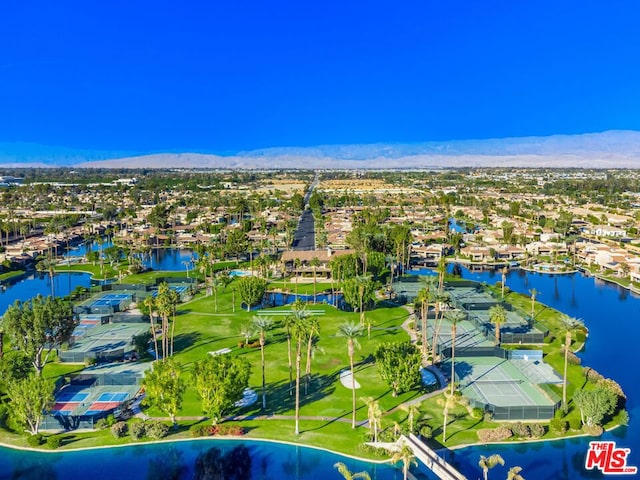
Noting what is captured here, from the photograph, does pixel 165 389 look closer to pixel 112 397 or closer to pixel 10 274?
pixel 112 397

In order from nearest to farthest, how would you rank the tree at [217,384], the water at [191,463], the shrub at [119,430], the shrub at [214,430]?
1. the water at [191,463]
2. the shrub at [119,430]
3. the shrub at [214,430]
4. the tree at [217,384]

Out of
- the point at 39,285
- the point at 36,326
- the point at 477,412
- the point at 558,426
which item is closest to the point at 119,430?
the point at 36,326

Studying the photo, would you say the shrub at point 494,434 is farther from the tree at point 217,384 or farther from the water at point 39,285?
the water at point 39,285

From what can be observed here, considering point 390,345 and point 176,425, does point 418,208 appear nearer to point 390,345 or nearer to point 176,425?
point 390,345

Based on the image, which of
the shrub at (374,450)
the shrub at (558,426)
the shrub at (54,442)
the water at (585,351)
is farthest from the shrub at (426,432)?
the shrub at (54,442)

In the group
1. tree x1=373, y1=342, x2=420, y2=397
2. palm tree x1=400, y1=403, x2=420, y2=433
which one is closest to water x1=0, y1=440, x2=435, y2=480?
palm tree x1=400, y1=403, x2=420, y2=433

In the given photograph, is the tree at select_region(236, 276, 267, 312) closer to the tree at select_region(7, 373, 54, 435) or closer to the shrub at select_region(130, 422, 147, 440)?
the shrub at select_region(130, 422, 147, 440)
